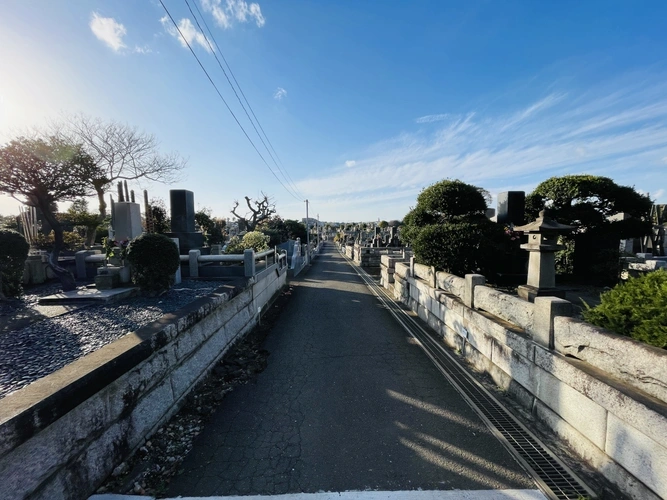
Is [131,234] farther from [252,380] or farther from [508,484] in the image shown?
[508,484]

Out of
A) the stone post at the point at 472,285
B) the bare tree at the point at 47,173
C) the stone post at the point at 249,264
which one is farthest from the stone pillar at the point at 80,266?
the stone post at the point at 472,285

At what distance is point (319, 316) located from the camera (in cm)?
862

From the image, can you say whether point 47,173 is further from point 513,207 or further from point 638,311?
point 513,207

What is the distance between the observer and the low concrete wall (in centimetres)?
189

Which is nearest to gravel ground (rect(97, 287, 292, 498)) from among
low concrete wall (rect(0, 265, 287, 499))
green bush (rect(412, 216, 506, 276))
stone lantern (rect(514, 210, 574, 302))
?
low concrete wall (rect(0, 265, 287, 499))

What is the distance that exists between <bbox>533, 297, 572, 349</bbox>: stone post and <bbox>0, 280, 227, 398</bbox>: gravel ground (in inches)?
214

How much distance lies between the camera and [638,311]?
116 inches

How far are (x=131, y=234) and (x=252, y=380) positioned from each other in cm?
565

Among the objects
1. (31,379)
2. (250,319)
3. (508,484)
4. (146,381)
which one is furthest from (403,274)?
(31,379)

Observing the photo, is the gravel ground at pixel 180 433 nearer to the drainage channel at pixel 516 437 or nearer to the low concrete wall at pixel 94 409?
the low concrete wall at pixel 94 409

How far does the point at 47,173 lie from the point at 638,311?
404 inches

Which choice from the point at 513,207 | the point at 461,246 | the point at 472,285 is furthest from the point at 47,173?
the point at 513,207

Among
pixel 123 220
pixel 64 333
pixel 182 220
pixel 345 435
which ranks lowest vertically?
pixel 345 435

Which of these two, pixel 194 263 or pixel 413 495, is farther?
pixel 194 263
